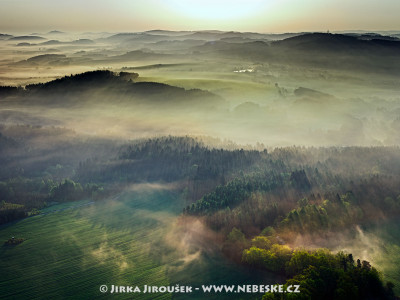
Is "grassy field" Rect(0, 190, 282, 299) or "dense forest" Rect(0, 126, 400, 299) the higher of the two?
"dense forest" Rect(0, 126, 400, 299)

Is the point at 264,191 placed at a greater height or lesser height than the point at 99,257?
greater

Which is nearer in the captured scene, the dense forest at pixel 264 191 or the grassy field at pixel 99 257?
the dense forest at pixel 264 191

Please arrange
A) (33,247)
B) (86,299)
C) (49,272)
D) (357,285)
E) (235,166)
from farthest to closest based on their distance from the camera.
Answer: (235,166) < (33,247) < (49,272) < (86,299) < (357,285)

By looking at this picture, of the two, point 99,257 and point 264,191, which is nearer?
point 99,257

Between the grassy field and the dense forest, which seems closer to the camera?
the dense forest

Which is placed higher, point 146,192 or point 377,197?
point 377,197

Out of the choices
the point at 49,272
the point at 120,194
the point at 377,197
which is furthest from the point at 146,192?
the point at 377,197

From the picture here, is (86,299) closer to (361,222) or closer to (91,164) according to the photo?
(361,222)

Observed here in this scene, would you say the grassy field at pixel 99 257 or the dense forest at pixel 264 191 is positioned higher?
the dense forest at pixel 264 191
